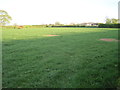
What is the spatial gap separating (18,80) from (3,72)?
2.53ft

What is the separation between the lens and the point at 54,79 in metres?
2.68

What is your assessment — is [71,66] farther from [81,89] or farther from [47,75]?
[81,89]

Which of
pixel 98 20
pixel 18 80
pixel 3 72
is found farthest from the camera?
pixel 98 20

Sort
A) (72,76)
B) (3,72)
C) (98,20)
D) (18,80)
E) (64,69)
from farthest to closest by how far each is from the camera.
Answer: (98,20) < (64,69) < (3,72) < (72,76) < (18,80)

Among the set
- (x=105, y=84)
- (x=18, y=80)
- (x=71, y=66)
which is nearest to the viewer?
(x=105, y=84)

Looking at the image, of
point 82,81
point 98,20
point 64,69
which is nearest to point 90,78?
point 82,81

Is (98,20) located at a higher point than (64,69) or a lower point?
higher

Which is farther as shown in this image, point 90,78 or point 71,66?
point 71,66

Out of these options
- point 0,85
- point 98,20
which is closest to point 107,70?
point 0,85

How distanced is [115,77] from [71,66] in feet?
4.28

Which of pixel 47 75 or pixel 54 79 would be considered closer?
pixel 54 79

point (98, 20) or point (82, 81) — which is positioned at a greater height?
point (98, 20)

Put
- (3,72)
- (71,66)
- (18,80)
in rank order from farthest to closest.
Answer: (71,66), (3,72), (18,80)

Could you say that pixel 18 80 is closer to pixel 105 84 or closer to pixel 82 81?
pixel 82 81
